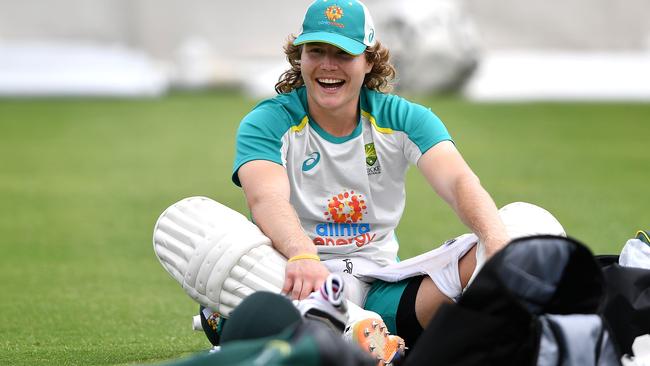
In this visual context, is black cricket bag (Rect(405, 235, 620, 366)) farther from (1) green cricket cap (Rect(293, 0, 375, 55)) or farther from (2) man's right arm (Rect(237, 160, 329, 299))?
(1) green cricket cap (Rect(293, 0, 375, 55))

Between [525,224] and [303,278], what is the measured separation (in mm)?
600

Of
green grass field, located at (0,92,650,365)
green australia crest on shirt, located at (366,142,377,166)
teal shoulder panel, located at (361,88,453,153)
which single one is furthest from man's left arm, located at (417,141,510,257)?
green grass field, located at (0,92,650,365)

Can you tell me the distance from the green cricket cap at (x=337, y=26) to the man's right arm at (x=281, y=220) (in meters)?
0.34

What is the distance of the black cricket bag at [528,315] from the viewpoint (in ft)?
8.18

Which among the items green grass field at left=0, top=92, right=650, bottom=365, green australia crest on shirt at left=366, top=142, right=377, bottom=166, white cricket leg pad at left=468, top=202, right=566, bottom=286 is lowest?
green grass field at left=0, top=92, right=650, bottom=365

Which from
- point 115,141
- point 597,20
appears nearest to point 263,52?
point 597,20

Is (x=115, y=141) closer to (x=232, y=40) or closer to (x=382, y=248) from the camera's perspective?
(x=382, y=248)

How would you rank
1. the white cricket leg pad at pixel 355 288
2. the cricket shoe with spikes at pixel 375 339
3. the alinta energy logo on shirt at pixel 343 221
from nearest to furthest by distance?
the cricket shoe with spikes at pixel 375 339 → the white cricket leg pad at pixel 355 288 → the alinta energy logo on shirt at pixel 343 221

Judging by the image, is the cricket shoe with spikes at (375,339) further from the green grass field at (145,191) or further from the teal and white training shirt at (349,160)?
the green grass field at (145,191)

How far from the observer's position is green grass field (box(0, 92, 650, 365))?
393 centimetres

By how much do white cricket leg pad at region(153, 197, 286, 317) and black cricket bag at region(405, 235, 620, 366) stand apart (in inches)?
20.6

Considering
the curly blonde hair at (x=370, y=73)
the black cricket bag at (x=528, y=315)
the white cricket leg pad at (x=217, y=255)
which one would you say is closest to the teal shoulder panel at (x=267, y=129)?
the curly blonde hair at (x=370, y=73)

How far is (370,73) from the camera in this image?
11.4 feet

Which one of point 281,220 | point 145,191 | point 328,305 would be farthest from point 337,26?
point 145,191
